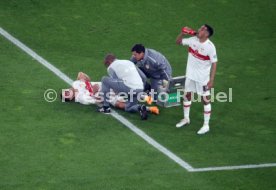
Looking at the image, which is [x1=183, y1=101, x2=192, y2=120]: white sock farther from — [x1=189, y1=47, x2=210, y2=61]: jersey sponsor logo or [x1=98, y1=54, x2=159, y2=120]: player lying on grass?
[x1=189, y1=47, x2=210, y2=61]: jersey sponsor logo

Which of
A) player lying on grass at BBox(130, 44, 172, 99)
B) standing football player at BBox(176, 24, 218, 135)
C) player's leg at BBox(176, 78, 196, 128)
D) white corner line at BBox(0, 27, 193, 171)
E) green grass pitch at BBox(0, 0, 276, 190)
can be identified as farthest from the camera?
player lying on grass at BBox(130, 44, 172, 99)

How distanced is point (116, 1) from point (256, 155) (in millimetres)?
9578

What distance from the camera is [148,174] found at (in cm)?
1583

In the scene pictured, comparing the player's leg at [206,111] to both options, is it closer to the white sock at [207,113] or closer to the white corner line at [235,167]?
the white sock at [207,113]

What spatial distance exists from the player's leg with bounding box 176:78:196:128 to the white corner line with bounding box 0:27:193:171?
0.94m

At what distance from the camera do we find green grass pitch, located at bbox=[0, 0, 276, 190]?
51.9 ft

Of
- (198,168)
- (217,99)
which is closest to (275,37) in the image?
(217,99)

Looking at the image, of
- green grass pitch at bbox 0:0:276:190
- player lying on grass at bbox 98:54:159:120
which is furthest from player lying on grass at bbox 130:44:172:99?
green grass pitch at bbox 0:0:276:190

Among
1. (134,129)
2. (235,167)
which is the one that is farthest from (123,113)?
(235,167)

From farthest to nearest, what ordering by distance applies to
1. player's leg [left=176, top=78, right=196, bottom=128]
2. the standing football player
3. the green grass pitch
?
player's leg [left=176, top=78, right=196, bottom=128]
the standing football player
the green grass pitch

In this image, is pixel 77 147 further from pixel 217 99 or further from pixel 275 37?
pixel 275 37

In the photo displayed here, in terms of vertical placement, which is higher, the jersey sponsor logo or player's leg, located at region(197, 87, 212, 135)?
the jersey sponsor logo

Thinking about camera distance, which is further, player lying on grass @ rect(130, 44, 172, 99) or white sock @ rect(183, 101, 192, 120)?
player lying on grass @ rect(130, 44, 172, 99)

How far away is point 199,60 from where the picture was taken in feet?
57.4
